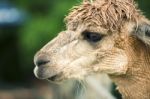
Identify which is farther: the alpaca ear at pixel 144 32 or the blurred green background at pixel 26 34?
the blurred green background at pixel 26 34

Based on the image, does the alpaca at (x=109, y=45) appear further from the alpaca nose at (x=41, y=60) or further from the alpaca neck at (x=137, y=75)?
the alpaca nose at (x=41, y=60)

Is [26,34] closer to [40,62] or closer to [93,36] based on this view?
[93,36]

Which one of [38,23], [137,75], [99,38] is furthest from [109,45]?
[38,23]

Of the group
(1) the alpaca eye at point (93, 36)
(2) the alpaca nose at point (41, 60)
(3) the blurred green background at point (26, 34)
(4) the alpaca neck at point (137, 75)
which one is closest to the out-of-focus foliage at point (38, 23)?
(3) the blurred green background at point (26, 34)

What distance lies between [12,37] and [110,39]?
9716 mm

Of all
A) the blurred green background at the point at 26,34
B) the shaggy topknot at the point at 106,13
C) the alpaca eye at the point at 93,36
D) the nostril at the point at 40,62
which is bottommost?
the blurred green background at the point at 26,34

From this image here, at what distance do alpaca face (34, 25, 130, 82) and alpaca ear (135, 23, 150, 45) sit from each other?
22cm

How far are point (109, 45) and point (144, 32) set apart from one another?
345 mm

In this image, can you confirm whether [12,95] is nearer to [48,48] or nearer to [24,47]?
[24,47]

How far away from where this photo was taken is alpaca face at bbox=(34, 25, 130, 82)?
7.05m

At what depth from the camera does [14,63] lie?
1795 cm

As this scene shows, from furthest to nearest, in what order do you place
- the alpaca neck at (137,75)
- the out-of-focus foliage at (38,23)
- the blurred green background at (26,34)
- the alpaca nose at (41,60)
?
the blurred green background at (26,34) < the out-of-focus foliage at (38,23) < the alpaca neck at (137,75) < the alpaca nose at (41,60)

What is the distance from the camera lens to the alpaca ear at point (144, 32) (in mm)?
7125

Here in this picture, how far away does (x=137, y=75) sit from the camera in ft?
23.7
